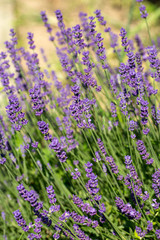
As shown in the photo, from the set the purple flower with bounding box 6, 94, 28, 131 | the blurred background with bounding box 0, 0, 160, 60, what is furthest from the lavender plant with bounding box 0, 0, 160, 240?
the blurred background with bounding box 0, 0, 160, 60

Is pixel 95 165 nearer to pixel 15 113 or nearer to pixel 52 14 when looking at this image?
pixel 15 113

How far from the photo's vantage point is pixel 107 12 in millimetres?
7879

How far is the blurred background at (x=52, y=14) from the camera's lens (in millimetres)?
7125

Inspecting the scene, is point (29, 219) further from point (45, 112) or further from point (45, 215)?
point (45, 112)

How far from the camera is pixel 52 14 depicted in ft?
28.3

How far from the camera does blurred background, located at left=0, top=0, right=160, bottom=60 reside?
23.4ft

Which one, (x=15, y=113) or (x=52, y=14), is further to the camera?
(x=52, y=14)

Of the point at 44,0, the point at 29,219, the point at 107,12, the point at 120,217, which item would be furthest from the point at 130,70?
the point at 44,0

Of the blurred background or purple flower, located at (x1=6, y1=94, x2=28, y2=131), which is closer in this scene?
purple flower, located at (x1=6, y1=94, x2=28, y2=131)

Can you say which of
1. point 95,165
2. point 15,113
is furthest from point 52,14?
point 15,113

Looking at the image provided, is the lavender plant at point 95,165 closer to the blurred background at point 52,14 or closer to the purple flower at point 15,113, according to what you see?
the purple flower at point 15,113

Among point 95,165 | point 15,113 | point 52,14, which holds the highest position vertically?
point 52,14

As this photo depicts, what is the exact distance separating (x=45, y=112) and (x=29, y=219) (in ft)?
3.36

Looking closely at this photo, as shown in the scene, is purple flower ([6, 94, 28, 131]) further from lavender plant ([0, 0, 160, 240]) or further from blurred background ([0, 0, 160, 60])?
blurred background ([0, 0, 160, 60])
